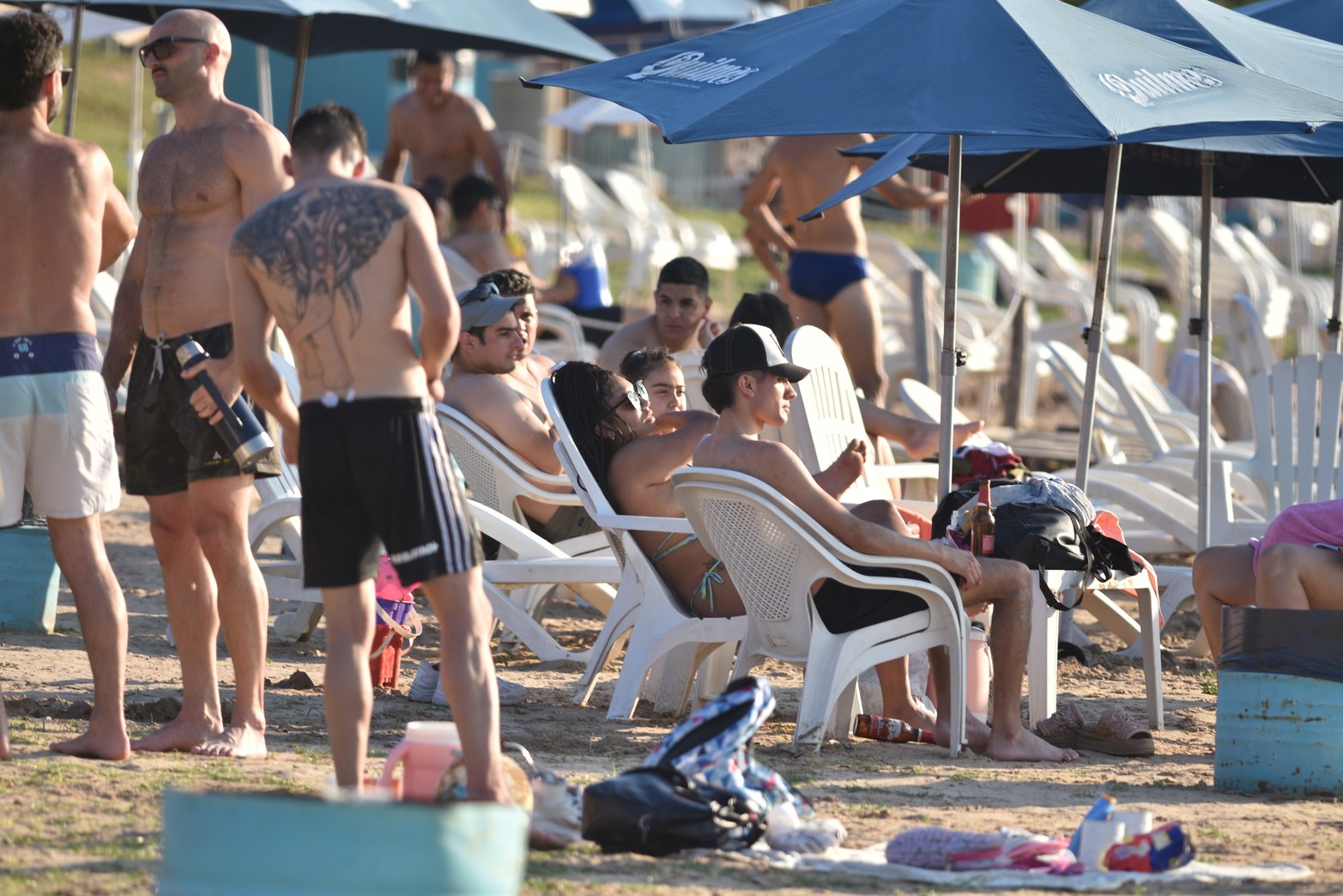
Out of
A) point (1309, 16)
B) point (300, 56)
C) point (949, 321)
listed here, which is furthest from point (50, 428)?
point (1309, 16)

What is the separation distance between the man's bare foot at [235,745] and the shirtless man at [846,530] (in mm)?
1471

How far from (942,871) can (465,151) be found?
7.42m

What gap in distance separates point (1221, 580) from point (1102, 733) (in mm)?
705

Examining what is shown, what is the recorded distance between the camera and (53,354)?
4363mm

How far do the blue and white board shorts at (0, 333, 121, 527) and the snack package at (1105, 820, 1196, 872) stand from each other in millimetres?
2519

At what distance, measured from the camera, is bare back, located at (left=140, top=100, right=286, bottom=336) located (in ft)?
14.6

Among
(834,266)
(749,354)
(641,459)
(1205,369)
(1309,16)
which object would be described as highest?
(1309,16)

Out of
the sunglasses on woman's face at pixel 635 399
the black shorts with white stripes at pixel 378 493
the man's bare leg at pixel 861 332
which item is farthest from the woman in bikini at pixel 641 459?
the man's bare leg at pixel 861 332

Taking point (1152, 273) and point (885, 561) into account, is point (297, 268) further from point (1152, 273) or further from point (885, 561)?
point (1152, 273)

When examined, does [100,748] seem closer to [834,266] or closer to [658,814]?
[658,814]

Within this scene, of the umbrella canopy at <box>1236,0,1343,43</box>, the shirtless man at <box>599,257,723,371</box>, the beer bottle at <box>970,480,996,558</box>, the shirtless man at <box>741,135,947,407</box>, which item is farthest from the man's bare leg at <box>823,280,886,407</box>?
the beer bottle at <box>970,480,996,558</box>

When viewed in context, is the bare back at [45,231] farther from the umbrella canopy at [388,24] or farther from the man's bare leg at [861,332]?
the man's bare leg at [861,332]

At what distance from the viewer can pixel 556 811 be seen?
151 inches

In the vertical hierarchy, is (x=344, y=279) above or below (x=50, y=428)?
above
